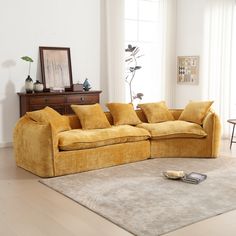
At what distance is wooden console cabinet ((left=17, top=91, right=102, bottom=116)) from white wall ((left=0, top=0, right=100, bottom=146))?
31cm

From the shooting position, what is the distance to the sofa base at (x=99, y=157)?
4.57 metres

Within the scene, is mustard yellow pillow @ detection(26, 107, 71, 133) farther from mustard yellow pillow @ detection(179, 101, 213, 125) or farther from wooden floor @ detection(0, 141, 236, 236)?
mustard yellow pillow @ detection(179, 101, 213, 125)

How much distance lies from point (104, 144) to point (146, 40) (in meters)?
3.43

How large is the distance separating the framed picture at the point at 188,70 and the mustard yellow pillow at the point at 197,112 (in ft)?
6.08

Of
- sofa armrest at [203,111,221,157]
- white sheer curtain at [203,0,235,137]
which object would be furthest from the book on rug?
white sheer curtain at [203,0,235,137]

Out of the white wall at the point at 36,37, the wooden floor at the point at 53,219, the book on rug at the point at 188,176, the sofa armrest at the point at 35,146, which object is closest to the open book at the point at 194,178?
the book on rug at the point at 188,176

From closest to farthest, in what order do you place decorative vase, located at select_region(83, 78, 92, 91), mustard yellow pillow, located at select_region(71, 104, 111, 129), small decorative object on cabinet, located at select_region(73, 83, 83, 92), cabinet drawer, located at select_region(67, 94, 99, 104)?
mustard yellow pillow, located at select_region(71, 104, 111, 129), cabinet drawer, located at select_region(67, 94, 99, 104), small decorative object on cabinet, located at select_region(73, 83, 83, 92), decorative vase, located at select_region(83, 78, 92, 91)

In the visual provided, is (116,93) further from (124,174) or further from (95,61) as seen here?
(124,174)

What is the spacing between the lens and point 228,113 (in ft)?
23.5

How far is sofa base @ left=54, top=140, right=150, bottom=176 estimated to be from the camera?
15.0 feet

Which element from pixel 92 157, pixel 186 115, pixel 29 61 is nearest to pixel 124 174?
pixel 92 157

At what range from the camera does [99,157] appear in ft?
15.9

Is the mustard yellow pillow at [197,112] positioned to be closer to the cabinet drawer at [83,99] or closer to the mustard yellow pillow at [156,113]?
the mustard yellow pillow at [156,113]

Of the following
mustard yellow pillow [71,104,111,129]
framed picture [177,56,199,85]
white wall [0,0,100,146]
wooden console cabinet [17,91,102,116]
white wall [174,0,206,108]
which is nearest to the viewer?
mustard yellow pillow [71,104,111,129]
